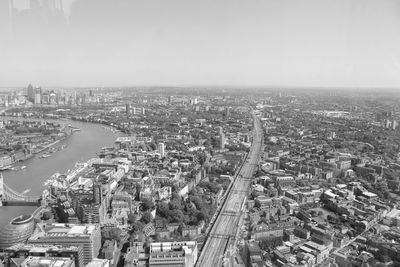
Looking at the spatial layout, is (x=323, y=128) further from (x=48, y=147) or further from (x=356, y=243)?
(x=48, y=147)

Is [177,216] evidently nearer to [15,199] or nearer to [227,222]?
[227,222]

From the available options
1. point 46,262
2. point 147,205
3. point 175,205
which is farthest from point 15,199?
point 46,262

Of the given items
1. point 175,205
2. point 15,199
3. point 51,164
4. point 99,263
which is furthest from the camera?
point 51,164

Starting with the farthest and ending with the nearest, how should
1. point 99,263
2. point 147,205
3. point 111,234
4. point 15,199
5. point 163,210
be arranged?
point 15,199 → point 147,205 → point 163,210 → point 111,234 → point 99,263

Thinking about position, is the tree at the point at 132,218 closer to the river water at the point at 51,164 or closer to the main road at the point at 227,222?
the main road at the point at 227,222

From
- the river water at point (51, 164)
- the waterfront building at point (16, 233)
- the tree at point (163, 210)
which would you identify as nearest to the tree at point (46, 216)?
the river water at point (51, 164)

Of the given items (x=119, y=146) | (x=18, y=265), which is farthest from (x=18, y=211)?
(x=119, y=146)
